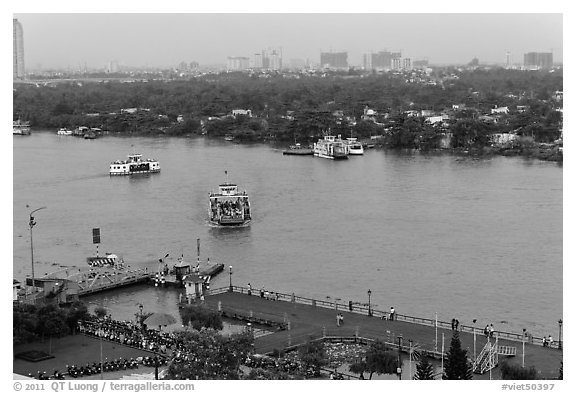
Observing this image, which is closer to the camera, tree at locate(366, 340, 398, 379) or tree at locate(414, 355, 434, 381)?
tree at locate(414, 355, 434, 381)

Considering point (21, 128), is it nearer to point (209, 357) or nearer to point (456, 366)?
point (209, 357)

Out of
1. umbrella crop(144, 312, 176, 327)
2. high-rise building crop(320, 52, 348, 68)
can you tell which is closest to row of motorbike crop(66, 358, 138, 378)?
umbrella crop(144, 312, 176, 327)

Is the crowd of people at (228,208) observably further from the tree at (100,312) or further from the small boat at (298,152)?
the small boat at (298,152)

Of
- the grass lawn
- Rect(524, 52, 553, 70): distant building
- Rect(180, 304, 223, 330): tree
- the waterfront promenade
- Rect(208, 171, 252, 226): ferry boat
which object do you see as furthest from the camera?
Rect(524, 52, 553, 70): distant building

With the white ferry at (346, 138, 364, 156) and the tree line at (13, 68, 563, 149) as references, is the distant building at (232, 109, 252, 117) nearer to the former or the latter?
the tree line at (13, 68, 563, 149)

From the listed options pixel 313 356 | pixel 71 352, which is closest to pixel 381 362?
pixel 313 356

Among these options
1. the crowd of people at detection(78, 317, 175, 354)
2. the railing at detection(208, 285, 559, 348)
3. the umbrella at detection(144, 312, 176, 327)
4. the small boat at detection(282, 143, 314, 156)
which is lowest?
the railing at detection(208, 285, 559, 348)
